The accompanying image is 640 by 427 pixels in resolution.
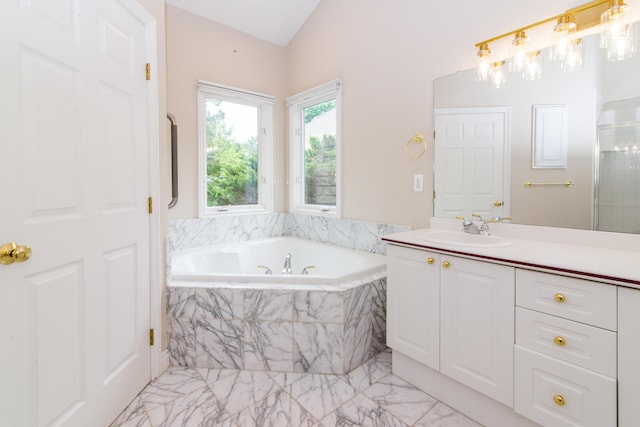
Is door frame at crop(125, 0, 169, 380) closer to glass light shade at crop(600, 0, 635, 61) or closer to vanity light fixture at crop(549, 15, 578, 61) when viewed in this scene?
vanity light fixture at crop(549, 15, 578, 61)

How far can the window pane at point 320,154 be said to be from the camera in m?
3.12

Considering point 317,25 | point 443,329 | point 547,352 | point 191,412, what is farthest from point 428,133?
point 191,412

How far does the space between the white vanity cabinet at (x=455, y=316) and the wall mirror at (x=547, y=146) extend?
1.99 ft

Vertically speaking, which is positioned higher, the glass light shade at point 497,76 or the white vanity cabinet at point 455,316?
the glass light shade at point 497,76

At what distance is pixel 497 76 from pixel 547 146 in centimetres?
53

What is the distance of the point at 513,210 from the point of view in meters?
1.85

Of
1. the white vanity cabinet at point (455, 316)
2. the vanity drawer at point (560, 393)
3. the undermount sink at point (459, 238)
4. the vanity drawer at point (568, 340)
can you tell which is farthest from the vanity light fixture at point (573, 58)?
the vanity drawer at point (560, 393)

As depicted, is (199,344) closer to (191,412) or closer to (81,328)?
(191,412)

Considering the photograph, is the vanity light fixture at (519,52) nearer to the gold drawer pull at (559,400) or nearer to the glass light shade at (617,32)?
the glass light shade at (617,32)

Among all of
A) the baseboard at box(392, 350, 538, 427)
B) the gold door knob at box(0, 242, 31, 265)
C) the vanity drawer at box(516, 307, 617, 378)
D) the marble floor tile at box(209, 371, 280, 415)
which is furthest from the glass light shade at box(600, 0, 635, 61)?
the gold door knob at box(0, 242, 31, 265)

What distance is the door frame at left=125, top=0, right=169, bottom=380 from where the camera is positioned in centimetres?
175

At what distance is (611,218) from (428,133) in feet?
3.77

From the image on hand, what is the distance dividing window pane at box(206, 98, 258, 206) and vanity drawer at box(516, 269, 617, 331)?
261 cm

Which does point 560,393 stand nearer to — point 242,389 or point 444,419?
point 444,419
